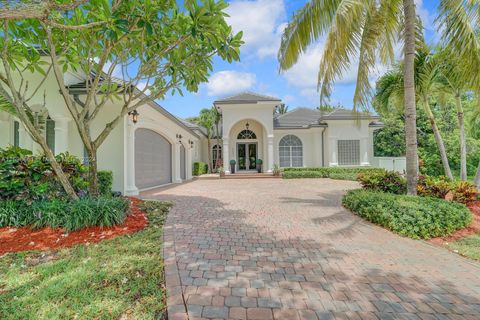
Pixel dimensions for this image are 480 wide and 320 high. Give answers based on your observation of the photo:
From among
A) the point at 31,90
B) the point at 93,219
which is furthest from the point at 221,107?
the point at 93,219

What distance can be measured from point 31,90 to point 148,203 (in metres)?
6.51

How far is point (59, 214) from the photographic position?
5.31 metres

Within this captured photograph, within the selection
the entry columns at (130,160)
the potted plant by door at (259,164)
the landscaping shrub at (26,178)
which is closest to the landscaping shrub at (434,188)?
the landscaping shrub at (26,178)

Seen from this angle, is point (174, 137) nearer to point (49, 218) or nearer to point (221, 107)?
point (221, 107)

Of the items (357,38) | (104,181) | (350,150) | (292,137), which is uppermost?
(357,38)

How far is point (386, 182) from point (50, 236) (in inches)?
396

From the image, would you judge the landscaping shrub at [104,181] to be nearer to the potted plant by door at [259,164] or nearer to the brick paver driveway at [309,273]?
the brick paver driveway at [309,273]

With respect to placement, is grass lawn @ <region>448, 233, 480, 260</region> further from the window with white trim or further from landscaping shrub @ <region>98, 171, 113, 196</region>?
the window with white trim

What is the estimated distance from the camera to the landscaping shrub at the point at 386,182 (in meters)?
8.30

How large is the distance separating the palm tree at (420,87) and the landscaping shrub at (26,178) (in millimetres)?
12439

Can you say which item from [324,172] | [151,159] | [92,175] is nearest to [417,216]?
[92,175]

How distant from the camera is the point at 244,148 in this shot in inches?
877

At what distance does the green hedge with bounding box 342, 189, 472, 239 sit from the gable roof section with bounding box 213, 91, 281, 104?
44.7 feet

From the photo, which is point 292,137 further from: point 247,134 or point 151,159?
point 151,159
